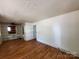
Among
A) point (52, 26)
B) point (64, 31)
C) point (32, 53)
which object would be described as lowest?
point (32, 53)

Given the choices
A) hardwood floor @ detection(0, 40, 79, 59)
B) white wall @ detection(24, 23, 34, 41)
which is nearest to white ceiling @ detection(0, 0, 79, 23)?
hardwood floor @ detection(0, 40, 79, 59)

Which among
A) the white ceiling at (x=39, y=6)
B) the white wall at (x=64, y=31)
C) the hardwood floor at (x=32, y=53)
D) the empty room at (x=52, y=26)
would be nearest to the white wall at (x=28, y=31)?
the empty room at (x=52, y=26)

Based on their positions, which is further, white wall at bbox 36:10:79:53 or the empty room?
white wall at bbox 36:10:79:53

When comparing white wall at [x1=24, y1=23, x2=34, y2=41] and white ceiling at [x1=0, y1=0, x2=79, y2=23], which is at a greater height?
white ceiling at [x1=0, y1=0, x2=79, y2=23]

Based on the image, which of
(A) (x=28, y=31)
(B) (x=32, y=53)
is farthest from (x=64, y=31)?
(A) (x=28, y=31)

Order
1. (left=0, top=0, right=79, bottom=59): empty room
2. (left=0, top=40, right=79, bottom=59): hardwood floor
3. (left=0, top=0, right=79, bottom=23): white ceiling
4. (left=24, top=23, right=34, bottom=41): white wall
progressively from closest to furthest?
(left=0, top=0, right=79, bottom=23): white ceiling < (left=0, top=0, right=79, bottom=59): empty room < (left=0, top=40, right=79, bottom=59): hardwood floor < (left=24, top=23, right=34, bottom=41): white wall

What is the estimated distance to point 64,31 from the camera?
13.4 ft

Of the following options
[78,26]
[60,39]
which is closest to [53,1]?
[78,26]

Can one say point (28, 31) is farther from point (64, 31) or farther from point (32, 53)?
point (64, 31)

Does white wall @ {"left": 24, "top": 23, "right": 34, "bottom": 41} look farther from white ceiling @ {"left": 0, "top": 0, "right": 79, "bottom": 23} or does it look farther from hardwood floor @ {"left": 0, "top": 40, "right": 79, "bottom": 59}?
white ceiling @ {"left": 0, "top": 0, "right": 79, "bottom": 23}

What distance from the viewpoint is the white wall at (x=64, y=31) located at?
3532 millimetres

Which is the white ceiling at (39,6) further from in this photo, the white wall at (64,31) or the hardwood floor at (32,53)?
the hardwood floor at (32,53)

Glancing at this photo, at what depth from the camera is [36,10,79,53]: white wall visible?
3.53m

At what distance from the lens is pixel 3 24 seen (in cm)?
764
